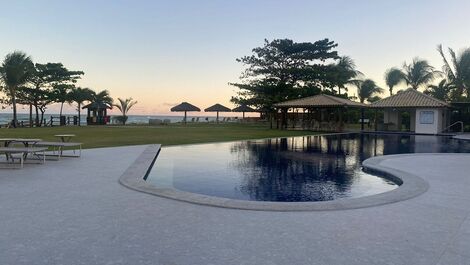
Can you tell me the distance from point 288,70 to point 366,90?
16205mm

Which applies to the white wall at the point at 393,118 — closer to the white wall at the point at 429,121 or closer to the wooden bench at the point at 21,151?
the white wall at the point at 429,121

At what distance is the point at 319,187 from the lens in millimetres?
7285

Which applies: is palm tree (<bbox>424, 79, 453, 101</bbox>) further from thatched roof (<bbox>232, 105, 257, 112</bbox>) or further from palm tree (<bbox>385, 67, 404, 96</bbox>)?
thatched roof (<bbox>232, 105, 257, 112</bbox>)

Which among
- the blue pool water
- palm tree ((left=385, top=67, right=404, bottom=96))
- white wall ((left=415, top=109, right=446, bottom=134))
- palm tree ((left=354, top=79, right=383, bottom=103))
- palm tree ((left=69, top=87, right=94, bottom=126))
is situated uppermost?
palm tree ((left=385, top=67, right=404, bottom=96))

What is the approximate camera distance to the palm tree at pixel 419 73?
4103 centimetres

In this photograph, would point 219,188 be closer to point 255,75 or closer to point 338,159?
point 338,159

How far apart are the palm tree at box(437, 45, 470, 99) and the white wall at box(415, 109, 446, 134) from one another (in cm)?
1153

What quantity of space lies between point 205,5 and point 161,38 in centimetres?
539

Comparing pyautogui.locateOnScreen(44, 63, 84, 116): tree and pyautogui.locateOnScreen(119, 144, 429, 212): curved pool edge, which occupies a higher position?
pyautogui.locateOnScreen(44, 63, 84, 116): tree

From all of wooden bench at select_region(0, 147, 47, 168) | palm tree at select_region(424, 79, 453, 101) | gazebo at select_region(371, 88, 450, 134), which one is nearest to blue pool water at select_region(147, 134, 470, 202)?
wooden bench at select_region(0, 147, 47, 168)

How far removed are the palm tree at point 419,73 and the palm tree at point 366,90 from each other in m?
4.48

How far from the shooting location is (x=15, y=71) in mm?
33469

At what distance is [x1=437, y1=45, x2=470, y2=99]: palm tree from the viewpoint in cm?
3644

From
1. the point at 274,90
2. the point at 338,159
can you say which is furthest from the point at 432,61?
the point at 338,159
